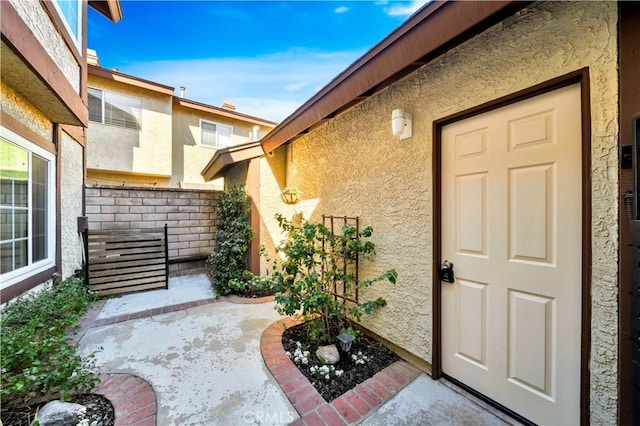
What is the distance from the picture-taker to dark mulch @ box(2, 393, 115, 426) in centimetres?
229

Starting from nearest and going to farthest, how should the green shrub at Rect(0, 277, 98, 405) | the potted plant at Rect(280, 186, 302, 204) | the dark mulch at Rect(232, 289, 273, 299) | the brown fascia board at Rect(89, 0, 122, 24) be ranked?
1. the green shrub at Rect(0, 277, 98, 405)
2. the potted plant at Rect(280, 186, 302, 204)
3. the dark mulch at Rect(232, 289, 273, 299)
4. the brown fascia board at Rect(89, 0, 122, 24)

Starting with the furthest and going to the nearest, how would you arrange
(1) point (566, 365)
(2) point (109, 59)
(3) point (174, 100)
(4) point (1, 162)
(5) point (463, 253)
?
(3) point (174, 100)
(2) point (109, 59)
(4) point (1, 162)
(5) point (463, 253)
(1) point (566, 365)

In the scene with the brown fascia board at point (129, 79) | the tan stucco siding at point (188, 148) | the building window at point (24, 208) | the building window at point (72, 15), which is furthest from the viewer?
the tan stucco siding at point (188, 148)

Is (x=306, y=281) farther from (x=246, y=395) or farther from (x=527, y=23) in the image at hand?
(x=527, y=23)

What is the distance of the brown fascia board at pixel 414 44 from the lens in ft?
6.91

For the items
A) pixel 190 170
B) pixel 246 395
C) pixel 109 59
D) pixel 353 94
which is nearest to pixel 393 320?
pixel 246 395

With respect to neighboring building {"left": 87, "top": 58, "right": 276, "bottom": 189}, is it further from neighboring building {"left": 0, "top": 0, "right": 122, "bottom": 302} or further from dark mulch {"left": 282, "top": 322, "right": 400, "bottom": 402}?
dark mulch {"left": 282, "top": 322, "right": 400, "bottom": 402}

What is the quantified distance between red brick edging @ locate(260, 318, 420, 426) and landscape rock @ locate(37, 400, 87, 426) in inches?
73.5

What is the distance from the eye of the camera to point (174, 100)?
12.8 meters

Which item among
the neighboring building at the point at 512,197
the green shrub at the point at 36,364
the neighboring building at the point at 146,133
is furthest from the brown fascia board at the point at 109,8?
the green shrub at the point at 36,364

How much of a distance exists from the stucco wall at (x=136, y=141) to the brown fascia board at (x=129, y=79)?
0.75 feet

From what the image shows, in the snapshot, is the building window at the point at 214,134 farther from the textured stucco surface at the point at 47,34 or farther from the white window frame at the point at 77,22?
the textured stucco surface at the point at 47,34

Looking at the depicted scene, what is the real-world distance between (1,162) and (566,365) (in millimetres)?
6988

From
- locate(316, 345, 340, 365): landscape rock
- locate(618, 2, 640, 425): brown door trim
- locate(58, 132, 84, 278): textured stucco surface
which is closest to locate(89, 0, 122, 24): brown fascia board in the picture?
locate(58, 132, 84, 278): textured stucco surface
